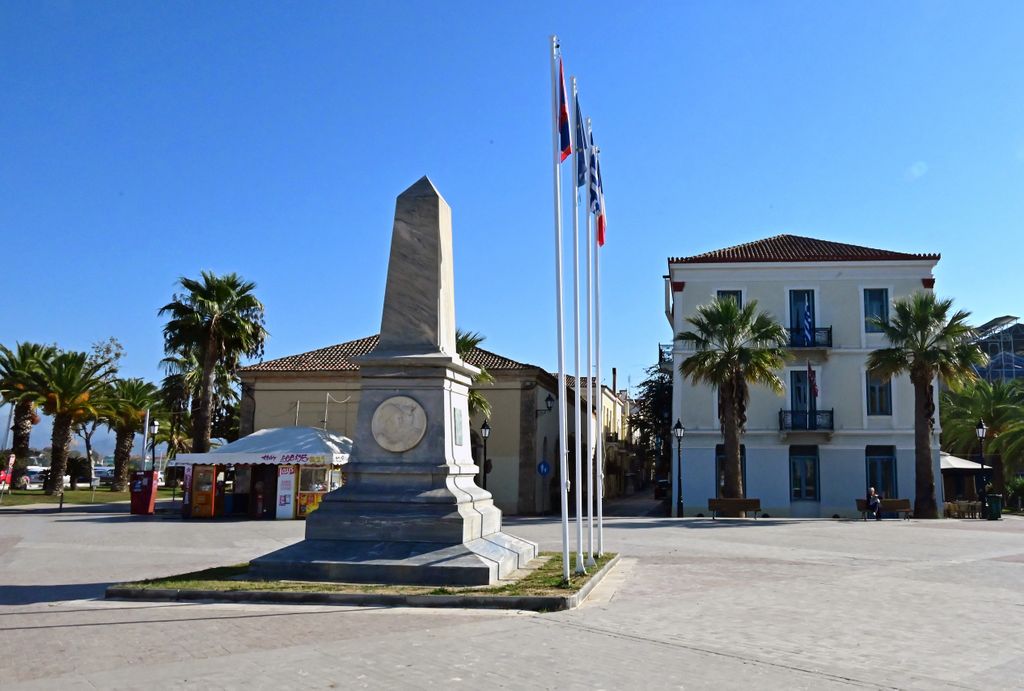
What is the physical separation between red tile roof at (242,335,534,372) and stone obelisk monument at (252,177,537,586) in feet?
73.8

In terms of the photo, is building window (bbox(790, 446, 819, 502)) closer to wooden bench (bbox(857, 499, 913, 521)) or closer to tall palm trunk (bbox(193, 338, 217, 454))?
wooden bench (bbox(857, 499, 913, 521))

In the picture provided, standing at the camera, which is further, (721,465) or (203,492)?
(721,465)

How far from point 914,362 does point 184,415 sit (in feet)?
157

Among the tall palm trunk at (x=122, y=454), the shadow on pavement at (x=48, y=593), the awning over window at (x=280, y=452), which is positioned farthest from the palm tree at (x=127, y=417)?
the shadow on pavement at (x=48, y=593)

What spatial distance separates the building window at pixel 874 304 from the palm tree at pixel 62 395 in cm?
3457

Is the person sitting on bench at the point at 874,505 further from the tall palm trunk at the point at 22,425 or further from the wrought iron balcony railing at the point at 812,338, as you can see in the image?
the tall palm trunk at the point at 22,425

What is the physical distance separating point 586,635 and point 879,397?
31.6m

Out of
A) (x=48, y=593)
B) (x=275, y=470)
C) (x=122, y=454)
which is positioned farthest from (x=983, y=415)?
(x=122, y=454)

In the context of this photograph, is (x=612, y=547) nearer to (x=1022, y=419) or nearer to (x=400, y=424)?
(x=400, y=424)

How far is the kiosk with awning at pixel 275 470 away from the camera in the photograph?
28.5 m

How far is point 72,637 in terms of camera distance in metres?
7.86

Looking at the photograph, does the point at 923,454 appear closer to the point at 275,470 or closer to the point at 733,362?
the point at 733,362

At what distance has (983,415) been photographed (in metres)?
45.8

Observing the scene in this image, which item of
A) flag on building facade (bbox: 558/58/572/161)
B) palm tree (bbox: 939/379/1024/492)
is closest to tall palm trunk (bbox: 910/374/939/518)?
palm tree (bbox: 939/379/1024/492)
